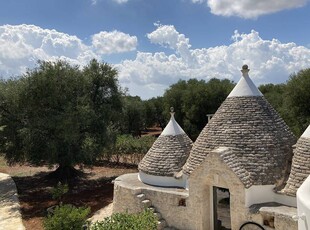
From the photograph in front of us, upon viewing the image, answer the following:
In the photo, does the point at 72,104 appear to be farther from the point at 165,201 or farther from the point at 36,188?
the point at 165,201

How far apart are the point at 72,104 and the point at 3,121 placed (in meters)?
4.66

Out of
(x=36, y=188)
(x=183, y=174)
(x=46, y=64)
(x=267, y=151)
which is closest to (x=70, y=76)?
(x=46, y=64)

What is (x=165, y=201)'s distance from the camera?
1259cm

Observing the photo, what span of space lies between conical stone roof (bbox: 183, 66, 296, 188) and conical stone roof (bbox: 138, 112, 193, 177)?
0.84m

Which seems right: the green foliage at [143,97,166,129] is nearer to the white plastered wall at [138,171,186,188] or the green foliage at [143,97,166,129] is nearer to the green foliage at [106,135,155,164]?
the green foliage at [106,135,155,164]

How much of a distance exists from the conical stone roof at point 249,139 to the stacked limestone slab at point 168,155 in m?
0.84

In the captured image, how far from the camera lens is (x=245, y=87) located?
1256 cm

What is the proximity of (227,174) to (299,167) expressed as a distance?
215 cm

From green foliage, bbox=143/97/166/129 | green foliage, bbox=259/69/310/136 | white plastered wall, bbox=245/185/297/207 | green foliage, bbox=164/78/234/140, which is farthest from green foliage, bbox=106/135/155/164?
green foliage, bbox=143/97/166/129

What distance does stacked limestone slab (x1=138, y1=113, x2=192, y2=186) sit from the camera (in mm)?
13422

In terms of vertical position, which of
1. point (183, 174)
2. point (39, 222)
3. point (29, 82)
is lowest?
point (39, 222)

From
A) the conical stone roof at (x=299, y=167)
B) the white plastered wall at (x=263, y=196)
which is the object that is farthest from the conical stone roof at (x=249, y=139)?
the conical stone roof at (x=299, y=167)

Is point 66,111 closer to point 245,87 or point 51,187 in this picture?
point 51,187

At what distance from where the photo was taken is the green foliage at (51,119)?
826 inches
